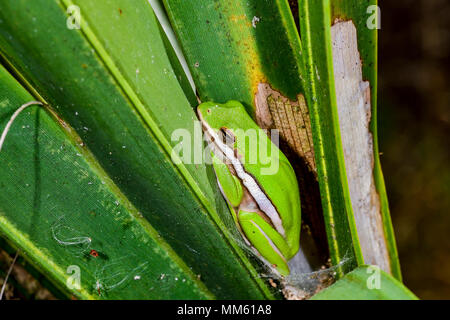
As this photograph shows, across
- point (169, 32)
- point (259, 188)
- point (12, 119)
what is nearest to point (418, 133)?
point (259, 188)

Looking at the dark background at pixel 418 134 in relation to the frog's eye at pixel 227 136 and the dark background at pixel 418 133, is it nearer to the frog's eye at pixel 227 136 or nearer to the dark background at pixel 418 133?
the dark background at pixel 418 133

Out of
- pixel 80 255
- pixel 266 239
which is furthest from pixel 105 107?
pixel 266 239

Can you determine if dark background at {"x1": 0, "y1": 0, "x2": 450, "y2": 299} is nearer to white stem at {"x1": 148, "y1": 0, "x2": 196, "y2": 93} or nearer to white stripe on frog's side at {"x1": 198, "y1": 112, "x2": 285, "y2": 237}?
white stripe on frog's side at {"x1": 198, "y1": 112, "x2": 285, "y2": 237}

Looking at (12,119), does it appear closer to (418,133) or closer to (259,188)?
(259,188)

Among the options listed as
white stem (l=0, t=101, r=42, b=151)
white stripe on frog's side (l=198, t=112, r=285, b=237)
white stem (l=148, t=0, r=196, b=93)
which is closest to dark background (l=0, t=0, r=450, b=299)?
white stripe on frog's side (l=198, t=112, r=285, b=237)

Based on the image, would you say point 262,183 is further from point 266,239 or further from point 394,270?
point 394,270
